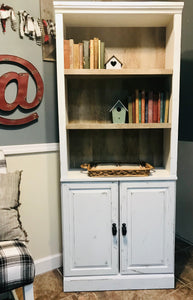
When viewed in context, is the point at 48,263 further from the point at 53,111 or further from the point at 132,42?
the point at 132,42

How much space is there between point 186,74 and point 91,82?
0.96 m

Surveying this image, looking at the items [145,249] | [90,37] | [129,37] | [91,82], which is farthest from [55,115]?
[145,249]

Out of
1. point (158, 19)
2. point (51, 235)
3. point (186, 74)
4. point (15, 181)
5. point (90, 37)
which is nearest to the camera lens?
point (15, 181)

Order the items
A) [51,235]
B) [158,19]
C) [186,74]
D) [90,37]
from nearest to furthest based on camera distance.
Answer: [158,19] → [90,37] → [51,235] → [186,74]

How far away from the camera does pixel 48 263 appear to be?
2.05 metres

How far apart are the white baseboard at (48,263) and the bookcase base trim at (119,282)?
11.8 inches

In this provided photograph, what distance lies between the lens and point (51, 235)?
6.73 feet

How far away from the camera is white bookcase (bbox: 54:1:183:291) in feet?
5.43

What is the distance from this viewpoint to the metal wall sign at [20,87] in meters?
1.75

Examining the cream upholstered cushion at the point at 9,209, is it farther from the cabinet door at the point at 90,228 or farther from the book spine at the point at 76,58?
the book spine at the point at 76,58

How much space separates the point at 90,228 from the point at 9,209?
24.9 inches

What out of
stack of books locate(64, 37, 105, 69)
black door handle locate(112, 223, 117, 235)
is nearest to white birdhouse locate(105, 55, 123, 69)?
stack of books locate(64, 37, 105, 69)

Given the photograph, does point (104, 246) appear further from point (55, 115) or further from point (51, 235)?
point (55, 115)

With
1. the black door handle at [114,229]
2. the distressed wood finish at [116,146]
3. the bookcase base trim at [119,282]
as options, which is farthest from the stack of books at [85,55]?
the bookcase base trim at [119,282]
